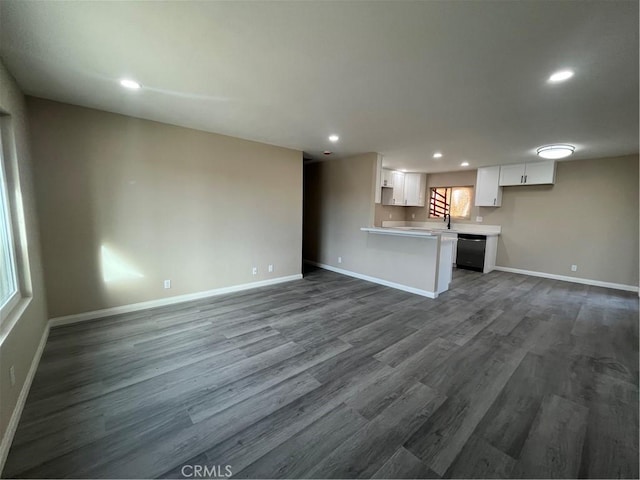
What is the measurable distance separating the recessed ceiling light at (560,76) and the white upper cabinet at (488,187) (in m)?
4.38

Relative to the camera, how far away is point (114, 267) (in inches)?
132

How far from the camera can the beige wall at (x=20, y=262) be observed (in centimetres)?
163

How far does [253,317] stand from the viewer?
339 cm

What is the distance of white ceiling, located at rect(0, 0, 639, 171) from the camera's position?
1.52 m

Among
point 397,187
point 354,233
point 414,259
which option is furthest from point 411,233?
point 397,187

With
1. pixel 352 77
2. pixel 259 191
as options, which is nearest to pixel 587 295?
pixel 352 77

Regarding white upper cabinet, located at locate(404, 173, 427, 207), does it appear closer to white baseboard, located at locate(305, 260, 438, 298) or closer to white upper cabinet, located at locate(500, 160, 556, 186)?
white upper cabinet, located at locate(500, 160, 556, 186)

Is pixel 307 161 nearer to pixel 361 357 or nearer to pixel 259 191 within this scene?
pixel 259 191

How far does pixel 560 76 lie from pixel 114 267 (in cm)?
504

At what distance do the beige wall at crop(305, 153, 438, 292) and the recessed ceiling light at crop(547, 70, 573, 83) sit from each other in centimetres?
250

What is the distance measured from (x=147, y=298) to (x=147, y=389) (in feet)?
6.25

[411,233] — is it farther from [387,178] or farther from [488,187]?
[488,187]

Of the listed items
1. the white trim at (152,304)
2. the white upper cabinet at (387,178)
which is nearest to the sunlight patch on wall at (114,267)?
→ the white trim at (152,304)

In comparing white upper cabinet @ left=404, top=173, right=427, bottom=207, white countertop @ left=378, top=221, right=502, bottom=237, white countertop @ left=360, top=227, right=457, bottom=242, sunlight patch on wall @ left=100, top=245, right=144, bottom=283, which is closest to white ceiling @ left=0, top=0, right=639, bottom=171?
white countertop @ left=360, top=227, right=457, bottom=242
